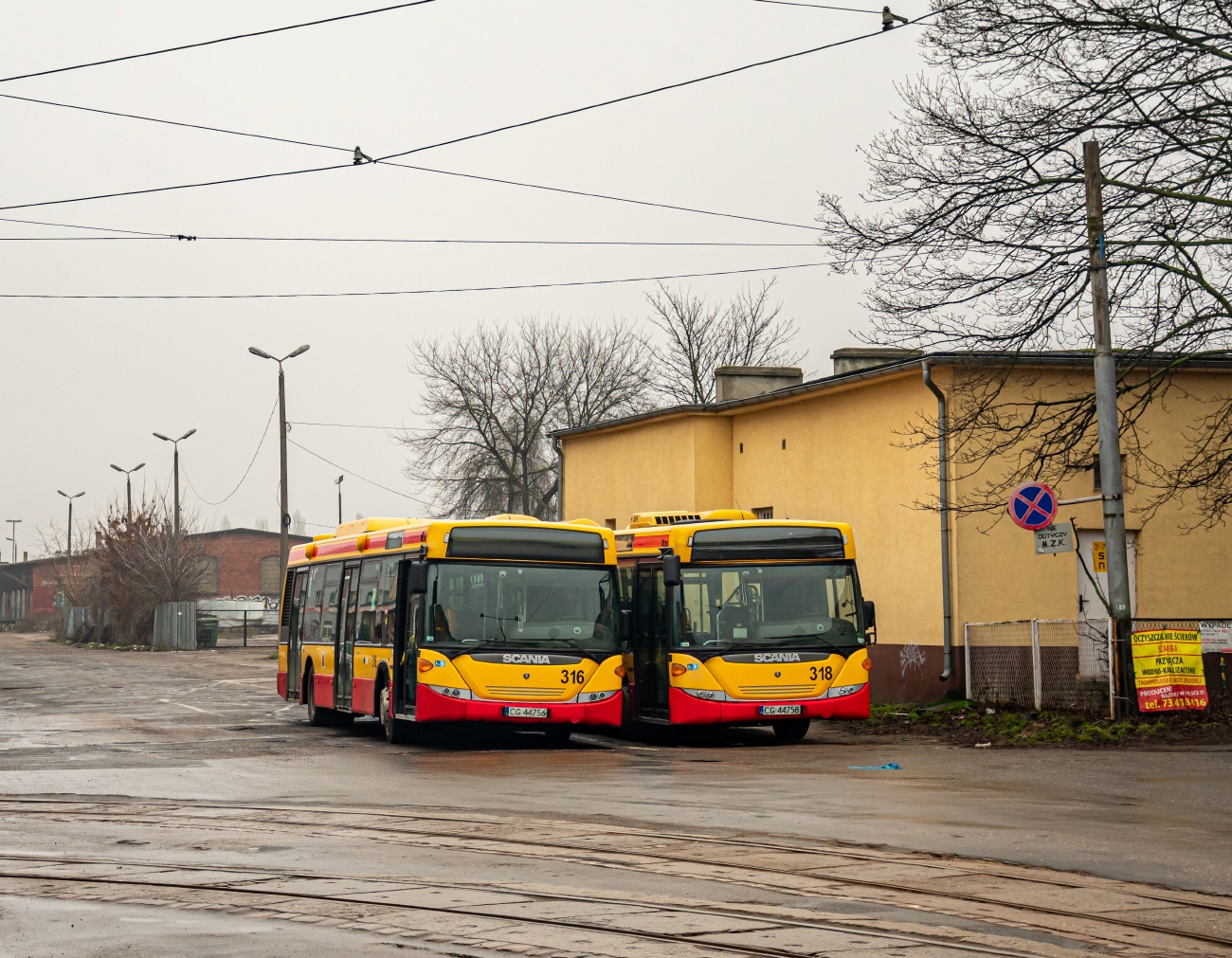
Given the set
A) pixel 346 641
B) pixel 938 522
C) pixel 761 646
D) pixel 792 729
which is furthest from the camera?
pixel 938 522

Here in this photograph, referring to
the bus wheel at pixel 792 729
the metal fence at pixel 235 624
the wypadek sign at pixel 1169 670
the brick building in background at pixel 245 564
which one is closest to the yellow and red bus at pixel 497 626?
the bus wheel at pixel 792 729

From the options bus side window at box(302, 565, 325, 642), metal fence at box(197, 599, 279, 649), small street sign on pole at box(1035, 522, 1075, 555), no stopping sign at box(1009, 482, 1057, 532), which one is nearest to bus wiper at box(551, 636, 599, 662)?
no stopping sign at box(1009, 482, 1057, 532)

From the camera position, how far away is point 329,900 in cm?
821

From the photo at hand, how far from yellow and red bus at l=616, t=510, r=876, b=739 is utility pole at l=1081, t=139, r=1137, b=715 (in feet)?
9.81

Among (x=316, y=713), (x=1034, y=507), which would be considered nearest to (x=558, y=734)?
(x=316, y=713)

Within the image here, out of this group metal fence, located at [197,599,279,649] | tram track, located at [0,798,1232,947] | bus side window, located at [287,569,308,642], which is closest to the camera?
tram track, located at [0,798,1232,947]

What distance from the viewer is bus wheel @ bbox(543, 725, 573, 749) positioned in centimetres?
2015

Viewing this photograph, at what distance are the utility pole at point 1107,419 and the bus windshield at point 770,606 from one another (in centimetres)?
311

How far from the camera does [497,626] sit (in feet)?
62.6

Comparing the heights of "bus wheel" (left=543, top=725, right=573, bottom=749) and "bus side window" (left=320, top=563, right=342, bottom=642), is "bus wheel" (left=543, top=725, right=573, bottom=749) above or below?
below

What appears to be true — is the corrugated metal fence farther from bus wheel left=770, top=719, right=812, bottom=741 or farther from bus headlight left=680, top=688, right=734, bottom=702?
bus headlight left=680, top=688, right=734, bottom=702

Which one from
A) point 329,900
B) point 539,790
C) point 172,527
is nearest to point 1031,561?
point 539,790

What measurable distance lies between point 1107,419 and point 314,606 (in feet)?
39.4

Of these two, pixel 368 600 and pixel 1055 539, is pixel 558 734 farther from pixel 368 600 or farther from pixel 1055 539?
pixel 1055 539
